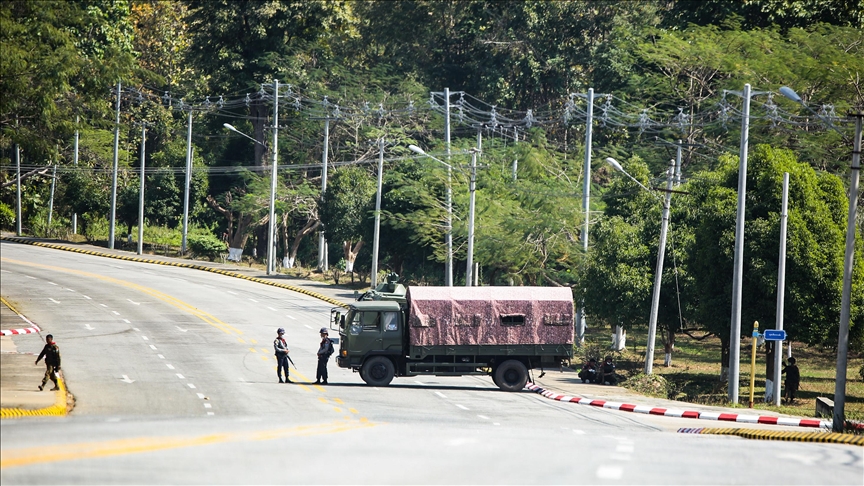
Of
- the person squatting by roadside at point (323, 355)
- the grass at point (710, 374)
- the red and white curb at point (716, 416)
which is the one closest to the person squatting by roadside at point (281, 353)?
the person squatting by roadside at point (323, 355)

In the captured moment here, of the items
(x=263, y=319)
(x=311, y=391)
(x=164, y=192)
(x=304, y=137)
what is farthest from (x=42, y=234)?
(x=311, y=391)

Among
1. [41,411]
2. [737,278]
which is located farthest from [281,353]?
[737,278]

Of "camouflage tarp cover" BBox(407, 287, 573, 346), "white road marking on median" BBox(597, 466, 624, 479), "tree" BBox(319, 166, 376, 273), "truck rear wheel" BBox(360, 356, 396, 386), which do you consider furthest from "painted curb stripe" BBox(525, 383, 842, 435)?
"tree" BBox(319, 166, 376, 273)

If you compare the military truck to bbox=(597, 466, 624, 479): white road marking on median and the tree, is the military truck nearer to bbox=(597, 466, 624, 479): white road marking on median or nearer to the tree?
bbox=(597, 466, 624, 479): white road marking on median

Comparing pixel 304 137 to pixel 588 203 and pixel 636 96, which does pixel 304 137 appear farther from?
pixel 588 203

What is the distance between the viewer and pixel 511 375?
36656 mm

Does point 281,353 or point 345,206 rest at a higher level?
point 345,206

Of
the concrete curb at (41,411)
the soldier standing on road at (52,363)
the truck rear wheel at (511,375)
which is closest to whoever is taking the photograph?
the concrete curb at (41,411)

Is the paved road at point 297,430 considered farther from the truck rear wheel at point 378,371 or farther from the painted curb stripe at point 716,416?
the painted curb stripe at point 716,416

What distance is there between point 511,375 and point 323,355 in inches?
246

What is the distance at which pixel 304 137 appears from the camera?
9712 cm

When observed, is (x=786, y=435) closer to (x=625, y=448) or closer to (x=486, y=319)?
(x=625, y=448)

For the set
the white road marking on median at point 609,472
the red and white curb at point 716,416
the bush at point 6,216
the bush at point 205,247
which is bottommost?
the red and white curb at point 716,416

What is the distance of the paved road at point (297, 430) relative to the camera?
17.4 meters
